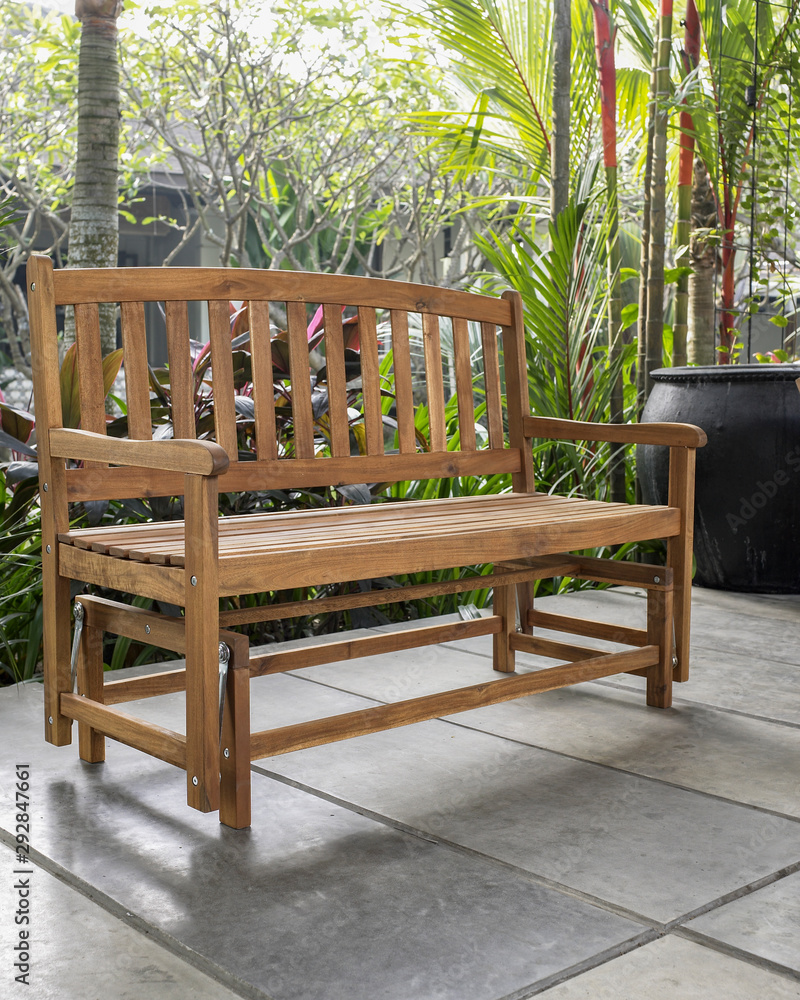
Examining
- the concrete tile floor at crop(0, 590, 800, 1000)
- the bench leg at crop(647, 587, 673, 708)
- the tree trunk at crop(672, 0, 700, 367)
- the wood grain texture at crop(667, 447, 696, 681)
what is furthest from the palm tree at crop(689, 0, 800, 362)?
the concrete tile floor at crop(0, 590, 800, 1000)

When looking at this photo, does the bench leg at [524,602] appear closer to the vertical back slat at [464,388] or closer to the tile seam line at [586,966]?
the vertical back slat at [464,388]

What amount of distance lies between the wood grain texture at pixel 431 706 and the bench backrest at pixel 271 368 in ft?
1.82

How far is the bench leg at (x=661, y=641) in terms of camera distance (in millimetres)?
2609

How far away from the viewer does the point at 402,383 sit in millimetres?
2633

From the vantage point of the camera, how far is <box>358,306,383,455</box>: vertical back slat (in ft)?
8.36

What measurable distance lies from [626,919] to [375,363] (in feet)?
4.77

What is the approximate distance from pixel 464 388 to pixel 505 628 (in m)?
0.66

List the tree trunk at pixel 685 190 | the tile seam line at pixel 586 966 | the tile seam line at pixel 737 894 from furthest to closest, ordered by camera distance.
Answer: the tree trunk at pixel 685 190, the tile seam line at pixel 737 894, the tile seam line at pixel 586 966

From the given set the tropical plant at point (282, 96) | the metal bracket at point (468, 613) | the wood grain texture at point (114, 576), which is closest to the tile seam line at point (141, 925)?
the wood grain texture at point (114, 576)

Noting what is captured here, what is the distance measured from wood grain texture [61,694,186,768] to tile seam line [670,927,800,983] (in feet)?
2.74

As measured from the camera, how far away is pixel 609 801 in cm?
204

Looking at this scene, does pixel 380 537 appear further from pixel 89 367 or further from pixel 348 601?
pixel 89 367

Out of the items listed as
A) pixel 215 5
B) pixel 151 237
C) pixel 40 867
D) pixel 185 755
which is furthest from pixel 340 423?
pixel 151 237

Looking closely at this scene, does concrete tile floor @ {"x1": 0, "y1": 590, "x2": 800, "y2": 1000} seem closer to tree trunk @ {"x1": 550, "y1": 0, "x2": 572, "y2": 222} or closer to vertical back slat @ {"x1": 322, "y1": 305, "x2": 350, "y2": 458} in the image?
vertical back slat @ {"x1": 322, "y1": 305, "x2": 350, "y2": 458}
